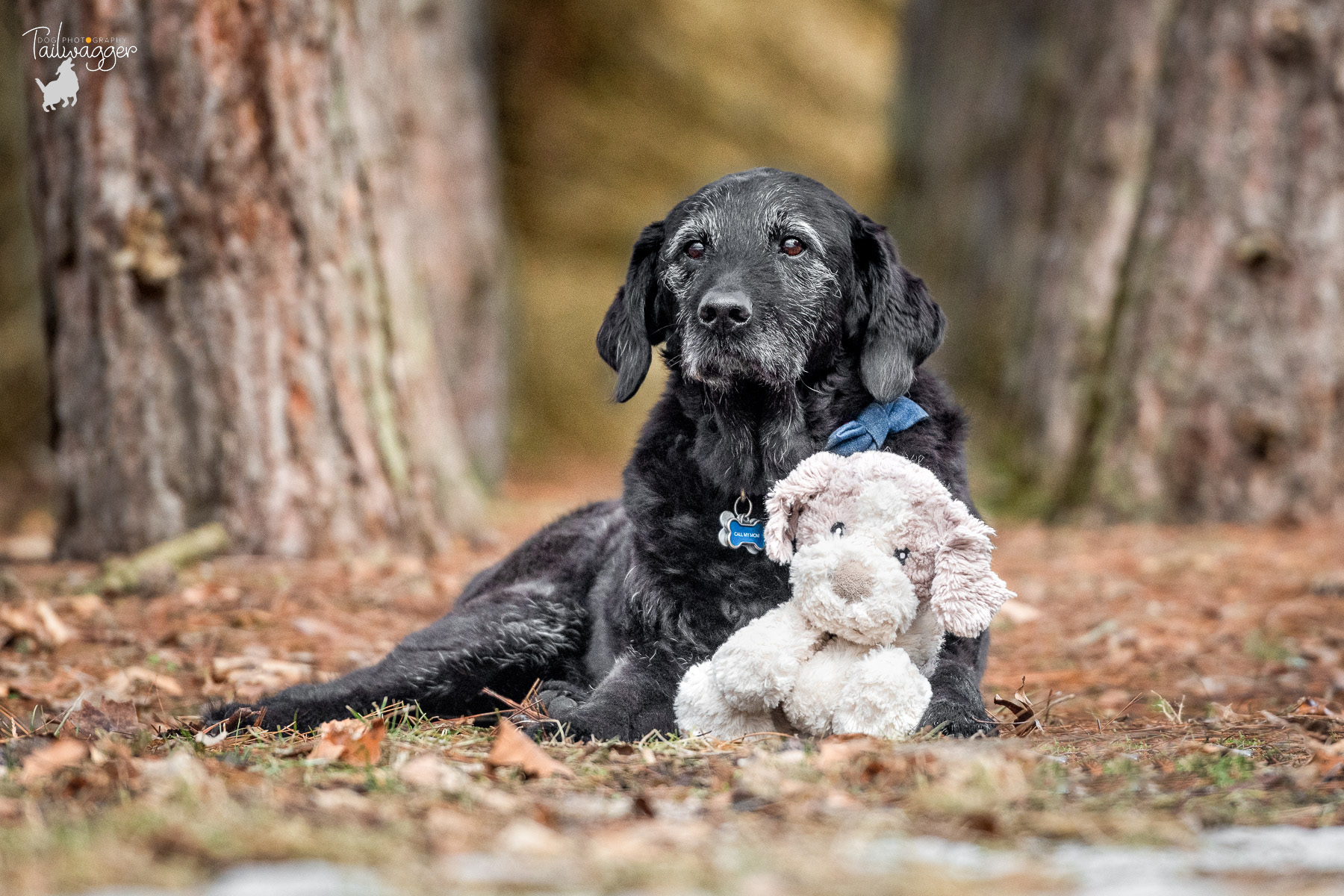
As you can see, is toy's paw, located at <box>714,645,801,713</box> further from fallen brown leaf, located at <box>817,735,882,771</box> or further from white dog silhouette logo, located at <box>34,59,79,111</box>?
white dog silhouette logo, located at <box>34,59,79,111</box>

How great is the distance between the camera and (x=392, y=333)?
697cm

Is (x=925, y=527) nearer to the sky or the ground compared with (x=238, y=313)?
nearer to the ground

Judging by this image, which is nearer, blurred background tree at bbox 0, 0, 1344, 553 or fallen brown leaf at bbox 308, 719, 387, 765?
fallen brown leaf at bbox 308, 719, 387, 765

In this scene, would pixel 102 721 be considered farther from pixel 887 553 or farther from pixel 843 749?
pixel 887 553

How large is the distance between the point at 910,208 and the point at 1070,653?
14069mm

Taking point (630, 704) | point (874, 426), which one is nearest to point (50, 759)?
point (630, 704)

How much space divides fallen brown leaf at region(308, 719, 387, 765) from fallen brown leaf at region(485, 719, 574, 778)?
0.95 ft

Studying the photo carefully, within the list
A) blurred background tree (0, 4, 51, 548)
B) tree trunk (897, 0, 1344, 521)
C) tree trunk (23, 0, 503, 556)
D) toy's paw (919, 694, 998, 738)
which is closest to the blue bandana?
toy's paw (919, 694, 998, 738)

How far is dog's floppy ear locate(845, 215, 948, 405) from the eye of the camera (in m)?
3.77

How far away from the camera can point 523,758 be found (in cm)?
293

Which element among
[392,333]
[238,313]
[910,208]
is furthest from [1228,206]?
[910,208]

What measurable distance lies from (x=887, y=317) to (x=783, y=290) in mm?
349

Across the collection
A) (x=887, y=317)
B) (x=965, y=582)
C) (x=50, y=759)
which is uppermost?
(x=887, y=317)

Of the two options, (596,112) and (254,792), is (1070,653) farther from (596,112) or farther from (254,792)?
(596,112)
